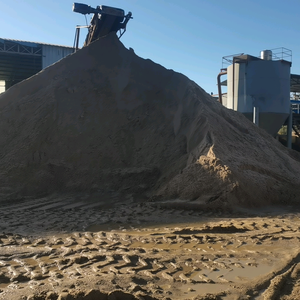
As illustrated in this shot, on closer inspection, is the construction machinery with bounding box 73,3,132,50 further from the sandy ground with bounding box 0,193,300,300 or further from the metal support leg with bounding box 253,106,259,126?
the metal support leg with bounding box 253,106,259,126

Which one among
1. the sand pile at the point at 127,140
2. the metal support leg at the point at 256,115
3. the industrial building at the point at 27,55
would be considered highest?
the industrial building at the point at 27,55

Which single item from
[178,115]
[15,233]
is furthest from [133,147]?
[15,233]

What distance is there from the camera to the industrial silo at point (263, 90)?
19469 millimetres

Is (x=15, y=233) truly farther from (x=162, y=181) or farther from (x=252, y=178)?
(x=252, y=178)

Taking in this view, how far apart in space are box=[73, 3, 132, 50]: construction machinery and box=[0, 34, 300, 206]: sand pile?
451 millimetres

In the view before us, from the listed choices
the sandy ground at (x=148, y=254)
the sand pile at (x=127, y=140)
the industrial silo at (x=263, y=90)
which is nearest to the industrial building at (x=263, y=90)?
the industrial silo at (x=263, y=90)

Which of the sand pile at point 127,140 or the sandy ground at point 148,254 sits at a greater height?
the sand pile at point 127,140

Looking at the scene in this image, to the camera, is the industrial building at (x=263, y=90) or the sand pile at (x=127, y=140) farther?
the industrial building at (x=263, y=90)

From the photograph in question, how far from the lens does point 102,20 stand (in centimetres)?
1205

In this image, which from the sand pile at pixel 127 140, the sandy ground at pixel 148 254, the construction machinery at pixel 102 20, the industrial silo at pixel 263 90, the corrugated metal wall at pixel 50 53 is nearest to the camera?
the sandy ground at pixel 148 254

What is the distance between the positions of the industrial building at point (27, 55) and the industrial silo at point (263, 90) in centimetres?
1035

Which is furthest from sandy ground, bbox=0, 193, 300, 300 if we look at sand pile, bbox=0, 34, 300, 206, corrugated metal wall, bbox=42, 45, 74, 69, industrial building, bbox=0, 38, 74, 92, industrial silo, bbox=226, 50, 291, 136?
corrugated metal wall, bbox=42, 45, 74, 69

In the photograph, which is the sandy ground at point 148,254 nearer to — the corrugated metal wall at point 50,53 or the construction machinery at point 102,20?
the construction machinery at point 102,20

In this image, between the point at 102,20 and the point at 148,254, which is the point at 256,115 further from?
the point at 148,254
